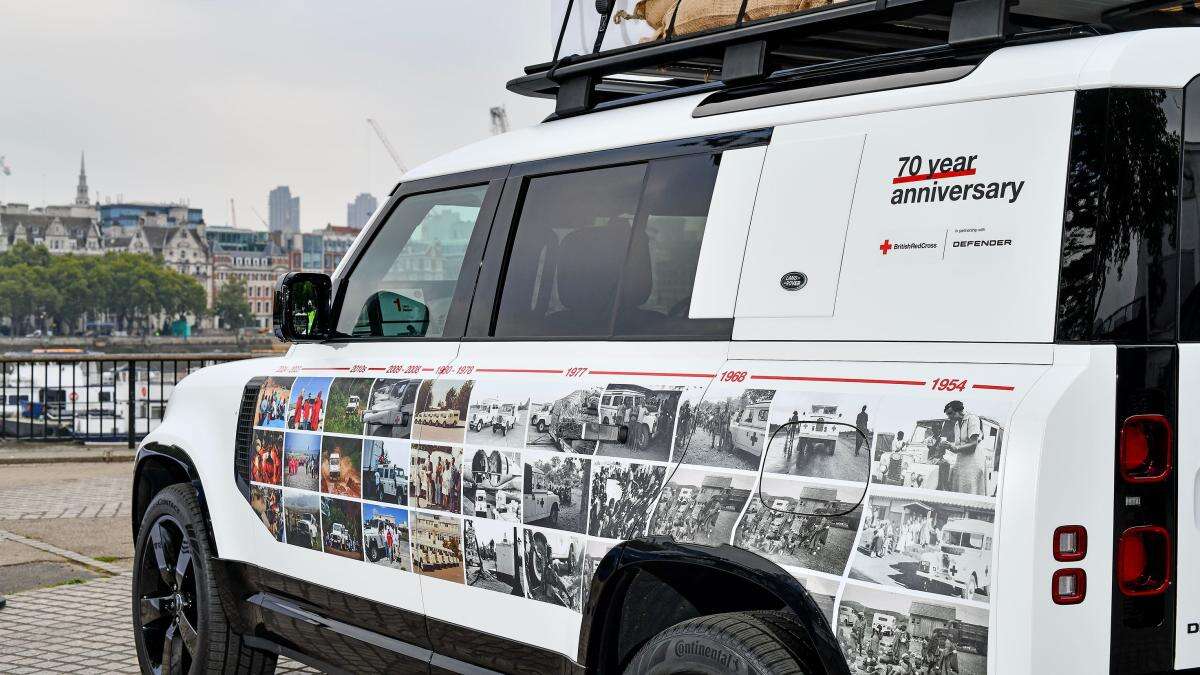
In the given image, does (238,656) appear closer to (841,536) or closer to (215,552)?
(215,552)

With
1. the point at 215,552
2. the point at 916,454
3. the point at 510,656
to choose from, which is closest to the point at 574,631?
the point at 510,656

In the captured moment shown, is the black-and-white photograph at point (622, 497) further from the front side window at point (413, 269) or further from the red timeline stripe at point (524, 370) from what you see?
the front side window at point (413, 269)

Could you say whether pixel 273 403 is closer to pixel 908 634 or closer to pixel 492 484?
pixel 492 484

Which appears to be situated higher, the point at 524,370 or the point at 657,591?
the point at 524,370

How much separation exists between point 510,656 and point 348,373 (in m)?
1.24

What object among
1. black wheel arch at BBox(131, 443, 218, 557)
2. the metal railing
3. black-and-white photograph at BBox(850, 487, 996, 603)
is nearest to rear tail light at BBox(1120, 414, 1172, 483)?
black-and-white photograph at BBox(850, 487, 996, 603)

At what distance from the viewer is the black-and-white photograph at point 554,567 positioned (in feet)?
11.9

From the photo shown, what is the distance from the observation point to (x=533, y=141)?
4309mm

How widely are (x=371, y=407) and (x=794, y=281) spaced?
1.71 metres

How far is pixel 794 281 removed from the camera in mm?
3256

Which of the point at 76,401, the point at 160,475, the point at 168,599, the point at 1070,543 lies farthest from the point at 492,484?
the point at 76,401

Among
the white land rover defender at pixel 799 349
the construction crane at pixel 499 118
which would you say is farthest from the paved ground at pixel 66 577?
the construction crane at pixel 499 118

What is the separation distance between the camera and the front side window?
4441 mm

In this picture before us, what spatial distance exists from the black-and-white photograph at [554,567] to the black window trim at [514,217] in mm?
537
